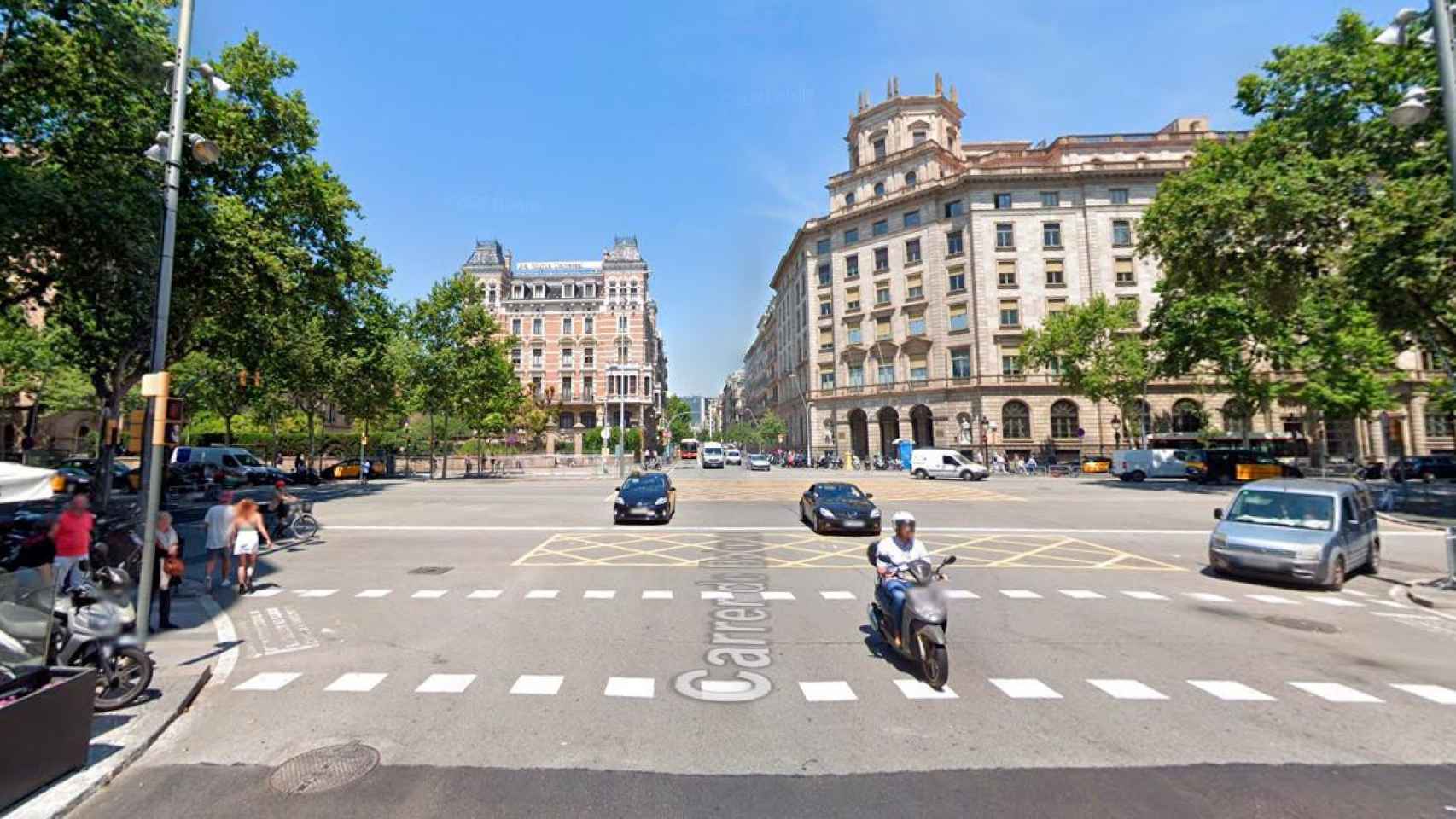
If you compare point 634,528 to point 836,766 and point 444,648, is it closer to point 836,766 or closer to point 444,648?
point 444,648

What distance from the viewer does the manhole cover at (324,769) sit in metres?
4.07

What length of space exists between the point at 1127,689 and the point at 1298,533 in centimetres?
738

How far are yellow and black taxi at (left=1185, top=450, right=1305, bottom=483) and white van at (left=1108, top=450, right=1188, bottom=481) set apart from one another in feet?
10.2

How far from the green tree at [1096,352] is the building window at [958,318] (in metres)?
8.53

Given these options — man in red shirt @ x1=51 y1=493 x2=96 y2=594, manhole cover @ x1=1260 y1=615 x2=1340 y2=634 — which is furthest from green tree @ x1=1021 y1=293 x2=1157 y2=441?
man in red shirt @ x1=51 y1=493 x2=96 y2=594

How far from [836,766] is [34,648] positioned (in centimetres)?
547

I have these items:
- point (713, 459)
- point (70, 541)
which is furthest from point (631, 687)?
point (713, 459)

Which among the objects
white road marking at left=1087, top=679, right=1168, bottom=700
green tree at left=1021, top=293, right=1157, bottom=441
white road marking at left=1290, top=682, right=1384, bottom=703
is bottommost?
white road marking at left=1290, top=682, right=1384, bottom=703

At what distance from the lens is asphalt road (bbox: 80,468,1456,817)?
3.95 m

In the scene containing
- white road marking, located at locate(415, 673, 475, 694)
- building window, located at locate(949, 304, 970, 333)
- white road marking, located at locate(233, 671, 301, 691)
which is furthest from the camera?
building window, located at locate(949, 304, 970, 333)

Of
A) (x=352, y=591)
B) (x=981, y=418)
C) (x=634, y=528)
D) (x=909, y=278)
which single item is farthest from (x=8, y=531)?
(x=909, y=278)

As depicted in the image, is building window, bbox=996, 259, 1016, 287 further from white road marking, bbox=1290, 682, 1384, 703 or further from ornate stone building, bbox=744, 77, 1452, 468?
white road marking, bbox=1290, 682, 1384, 703

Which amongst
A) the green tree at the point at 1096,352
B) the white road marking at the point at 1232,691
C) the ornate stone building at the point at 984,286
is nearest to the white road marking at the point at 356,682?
the white road marking at the point at 1232,691

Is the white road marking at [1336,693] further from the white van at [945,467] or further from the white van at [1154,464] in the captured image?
the white van at [1154,464]
